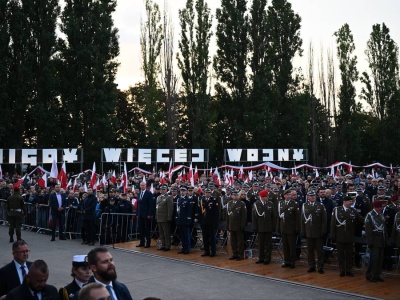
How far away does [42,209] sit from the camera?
747 inches

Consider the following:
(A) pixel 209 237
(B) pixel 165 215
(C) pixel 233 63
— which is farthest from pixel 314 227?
(C) pixel 233 63

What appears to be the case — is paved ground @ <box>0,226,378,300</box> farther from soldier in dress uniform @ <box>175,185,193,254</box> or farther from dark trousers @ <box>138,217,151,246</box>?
dark trousers @ <box>138,217,151,246</box>

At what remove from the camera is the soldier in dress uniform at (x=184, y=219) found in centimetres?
1408

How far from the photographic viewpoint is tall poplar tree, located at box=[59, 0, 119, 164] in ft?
128

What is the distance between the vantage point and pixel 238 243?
13125 millimetres

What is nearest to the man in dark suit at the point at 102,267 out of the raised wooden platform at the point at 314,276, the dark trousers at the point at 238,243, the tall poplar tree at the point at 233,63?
the raised wooden platform at the point at 314,276

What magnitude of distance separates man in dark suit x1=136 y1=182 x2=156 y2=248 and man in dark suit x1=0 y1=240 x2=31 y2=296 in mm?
9683

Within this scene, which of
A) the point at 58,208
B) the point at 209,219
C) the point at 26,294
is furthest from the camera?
the point at 58,208

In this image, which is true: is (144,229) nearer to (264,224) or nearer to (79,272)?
(264,224)

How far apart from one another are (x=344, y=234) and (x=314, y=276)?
1.16 m

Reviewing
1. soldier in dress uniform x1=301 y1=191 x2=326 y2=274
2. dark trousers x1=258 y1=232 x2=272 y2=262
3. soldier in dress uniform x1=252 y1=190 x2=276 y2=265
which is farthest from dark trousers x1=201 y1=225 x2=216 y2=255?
soldier in dress uniform x1=301 y1=191 x2=326 y2=274

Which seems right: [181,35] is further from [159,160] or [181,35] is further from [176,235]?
[176,235]

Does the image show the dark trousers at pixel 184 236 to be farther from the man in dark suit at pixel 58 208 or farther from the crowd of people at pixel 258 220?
the man in dark suit at pixel 58 208

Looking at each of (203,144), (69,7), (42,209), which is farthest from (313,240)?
(69,7)
